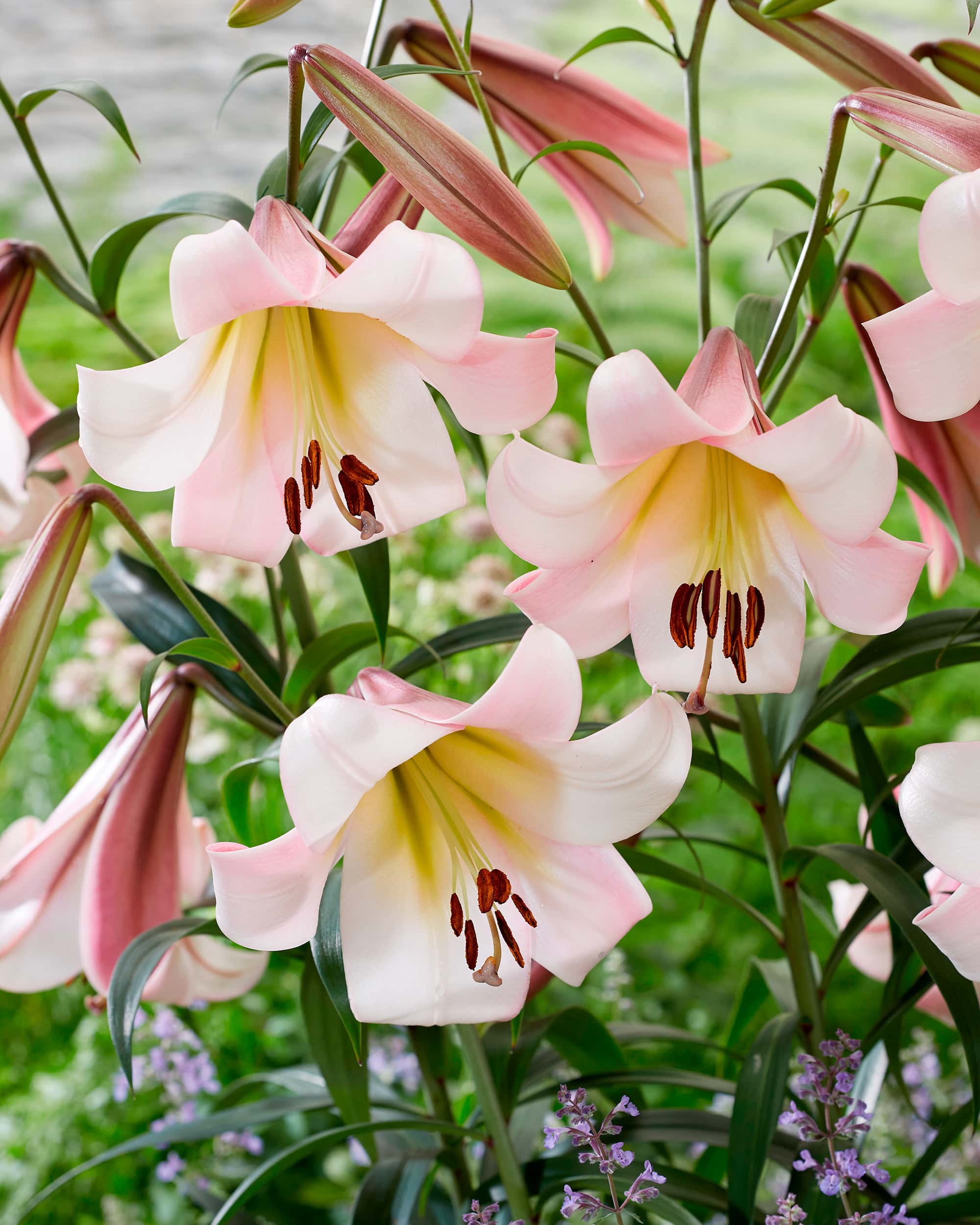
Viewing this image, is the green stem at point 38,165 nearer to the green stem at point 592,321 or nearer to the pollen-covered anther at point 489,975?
the green stem at point 592,321

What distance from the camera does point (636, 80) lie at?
2.22m

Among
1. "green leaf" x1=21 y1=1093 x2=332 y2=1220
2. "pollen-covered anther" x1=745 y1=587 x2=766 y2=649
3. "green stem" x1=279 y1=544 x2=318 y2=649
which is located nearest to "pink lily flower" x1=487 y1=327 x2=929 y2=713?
"pollen-covered anther" x1=745 y1=587 x2=766 y2=649

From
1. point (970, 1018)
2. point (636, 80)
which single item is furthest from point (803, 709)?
point (636, 80)

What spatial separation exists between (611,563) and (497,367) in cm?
10

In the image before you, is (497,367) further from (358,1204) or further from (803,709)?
(358,1204)

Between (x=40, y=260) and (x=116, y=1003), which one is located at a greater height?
(x=40, y=260)

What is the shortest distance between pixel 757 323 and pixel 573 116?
7.0 inches

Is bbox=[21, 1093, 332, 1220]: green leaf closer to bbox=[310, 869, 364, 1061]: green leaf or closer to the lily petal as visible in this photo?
bbox=[310, 869, 364, 1061]: green leaf

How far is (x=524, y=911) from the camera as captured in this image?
0.42 meters

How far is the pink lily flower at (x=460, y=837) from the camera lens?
1.13 feet

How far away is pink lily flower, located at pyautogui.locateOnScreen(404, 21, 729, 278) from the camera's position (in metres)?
0.60

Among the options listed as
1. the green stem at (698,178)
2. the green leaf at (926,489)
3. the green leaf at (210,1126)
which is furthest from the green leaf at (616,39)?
the green leaf at (210,1126)

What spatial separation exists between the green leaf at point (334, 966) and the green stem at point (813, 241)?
11.2 inches

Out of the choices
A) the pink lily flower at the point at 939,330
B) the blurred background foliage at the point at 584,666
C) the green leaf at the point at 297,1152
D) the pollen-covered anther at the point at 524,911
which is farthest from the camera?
the blurred background foliage at the point at 584,666
